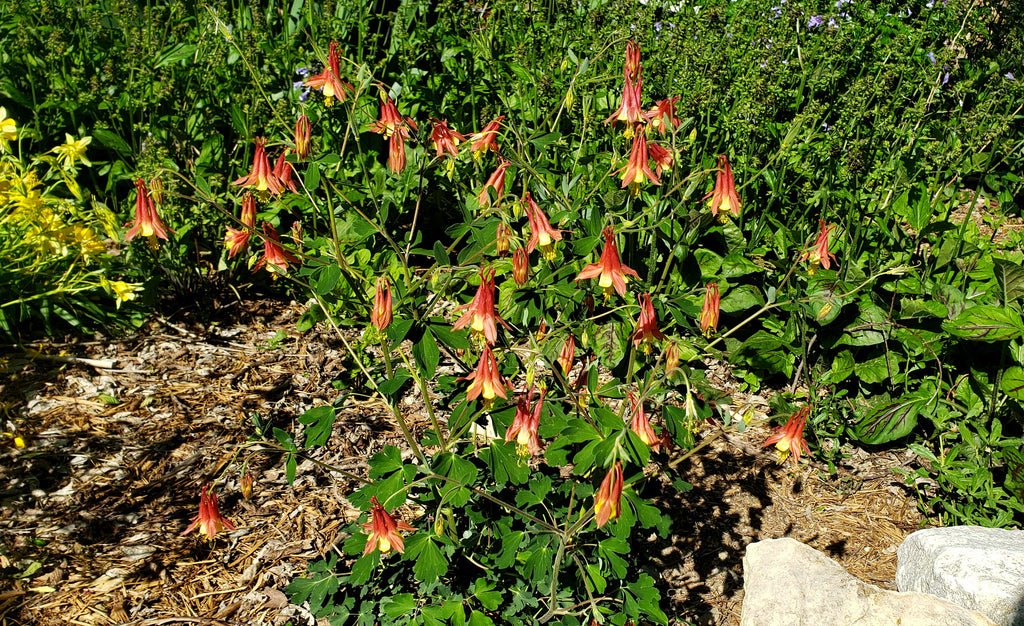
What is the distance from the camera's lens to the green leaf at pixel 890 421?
127 inches

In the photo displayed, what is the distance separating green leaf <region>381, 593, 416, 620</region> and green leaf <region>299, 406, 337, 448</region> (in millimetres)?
515

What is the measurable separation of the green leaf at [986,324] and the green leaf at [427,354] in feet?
7.50

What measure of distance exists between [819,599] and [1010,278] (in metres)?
1.85

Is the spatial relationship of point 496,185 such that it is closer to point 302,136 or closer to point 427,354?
point 302,136

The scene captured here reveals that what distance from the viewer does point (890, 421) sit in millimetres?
3250

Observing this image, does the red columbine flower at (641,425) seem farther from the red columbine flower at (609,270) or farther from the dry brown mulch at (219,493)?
the dry brown mulch at (219,493)

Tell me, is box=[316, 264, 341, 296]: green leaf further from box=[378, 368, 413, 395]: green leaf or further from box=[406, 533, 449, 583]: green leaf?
box=[406, 533, 449, 583]: green leaf

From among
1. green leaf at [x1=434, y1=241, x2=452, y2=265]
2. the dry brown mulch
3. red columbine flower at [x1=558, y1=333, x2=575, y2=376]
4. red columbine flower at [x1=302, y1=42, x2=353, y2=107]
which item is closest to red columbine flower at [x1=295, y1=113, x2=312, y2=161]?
red columbine flower at [x1=302, y1=42, x2=353, y2=107]

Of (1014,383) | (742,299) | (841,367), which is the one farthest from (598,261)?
(1014,383)

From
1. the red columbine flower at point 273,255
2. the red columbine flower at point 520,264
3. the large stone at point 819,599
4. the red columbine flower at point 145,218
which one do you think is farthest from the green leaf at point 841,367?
the red columbine flower at point 145,218

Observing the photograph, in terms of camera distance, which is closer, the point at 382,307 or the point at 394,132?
the point at 382,307

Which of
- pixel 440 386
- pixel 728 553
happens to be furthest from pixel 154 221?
pixel 728 553

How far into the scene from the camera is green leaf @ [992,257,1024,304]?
10.6 ft

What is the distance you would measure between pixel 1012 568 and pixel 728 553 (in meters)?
Answer: 0.93
